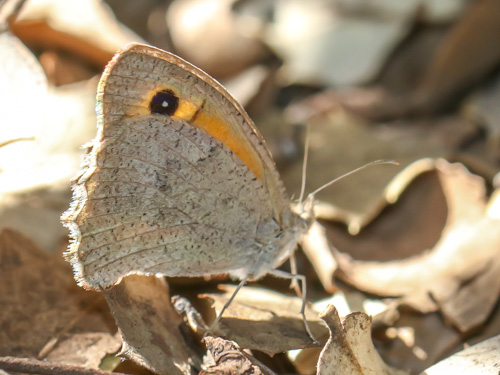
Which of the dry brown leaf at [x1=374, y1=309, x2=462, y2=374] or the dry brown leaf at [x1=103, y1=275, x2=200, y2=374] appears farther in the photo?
the dry brown leaf at [x1=374, y1=309, x2=462, y2=374]

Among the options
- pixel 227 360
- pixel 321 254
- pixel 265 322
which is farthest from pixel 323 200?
pixel 227 360

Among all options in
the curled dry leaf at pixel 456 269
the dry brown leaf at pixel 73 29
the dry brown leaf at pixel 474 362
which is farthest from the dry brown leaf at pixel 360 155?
the dry brown leaf at pixel 73 29

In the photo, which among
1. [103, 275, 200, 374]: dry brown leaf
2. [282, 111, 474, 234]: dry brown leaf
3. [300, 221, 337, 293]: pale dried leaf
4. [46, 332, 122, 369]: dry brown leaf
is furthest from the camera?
[282, 111, 474, 234]: dry brown leaf

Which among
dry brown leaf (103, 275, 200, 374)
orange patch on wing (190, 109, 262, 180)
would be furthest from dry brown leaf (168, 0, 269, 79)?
dry brown leaf (103, 275, 200, 374)

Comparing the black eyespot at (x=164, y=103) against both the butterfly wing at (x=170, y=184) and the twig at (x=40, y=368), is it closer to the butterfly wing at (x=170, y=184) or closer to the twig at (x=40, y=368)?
the butterfly wing at (x=170, y=184)

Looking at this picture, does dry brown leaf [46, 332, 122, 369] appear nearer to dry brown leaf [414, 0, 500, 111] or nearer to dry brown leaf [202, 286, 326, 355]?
dry brown leaf [202, 286, 326, 355]

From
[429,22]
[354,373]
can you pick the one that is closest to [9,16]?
[354,373]
